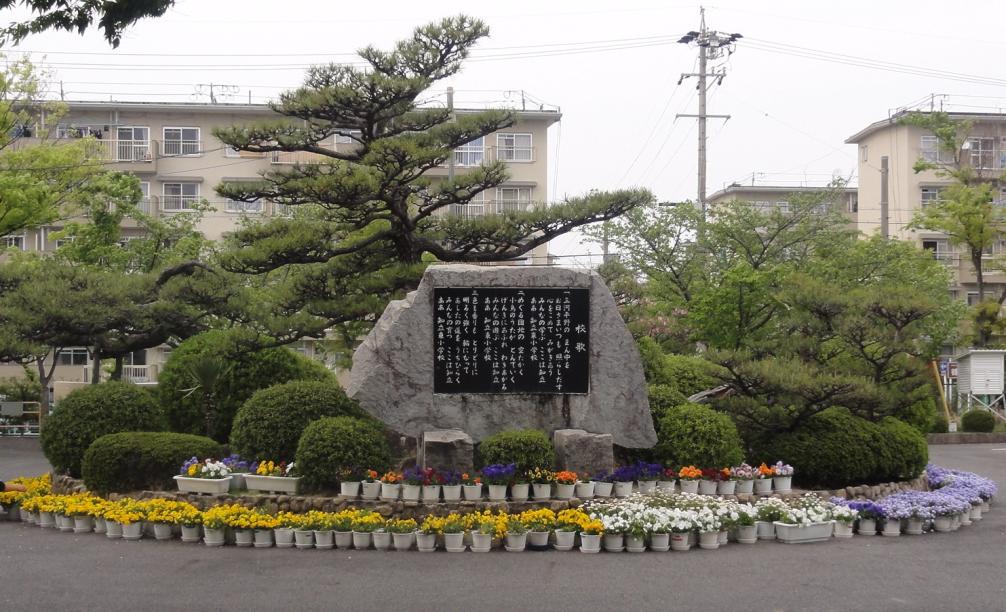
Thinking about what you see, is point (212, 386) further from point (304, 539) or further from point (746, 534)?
point (746, 534)

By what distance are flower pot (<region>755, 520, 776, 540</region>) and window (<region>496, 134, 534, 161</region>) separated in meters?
26.8

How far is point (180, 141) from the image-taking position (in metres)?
35.2

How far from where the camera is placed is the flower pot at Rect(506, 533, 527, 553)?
29.2 ft

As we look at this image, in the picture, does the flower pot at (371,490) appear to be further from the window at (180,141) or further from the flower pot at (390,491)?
the window at (180,141)

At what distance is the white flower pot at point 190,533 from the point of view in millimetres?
9367

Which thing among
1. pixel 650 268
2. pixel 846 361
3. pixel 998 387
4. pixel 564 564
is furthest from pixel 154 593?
pixel 998 387

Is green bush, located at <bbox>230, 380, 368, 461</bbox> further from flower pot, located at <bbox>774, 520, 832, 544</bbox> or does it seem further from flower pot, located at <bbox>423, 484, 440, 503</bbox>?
flower pot, located at <bbox>774, 520, 832, 544</bbox>

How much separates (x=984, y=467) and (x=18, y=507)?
1511 centimetres

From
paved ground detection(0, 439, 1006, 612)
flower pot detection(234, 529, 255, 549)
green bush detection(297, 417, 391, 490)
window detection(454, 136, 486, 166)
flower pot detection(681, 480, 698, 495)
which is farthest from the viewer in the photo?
window detection(454, 136, 486, 166)

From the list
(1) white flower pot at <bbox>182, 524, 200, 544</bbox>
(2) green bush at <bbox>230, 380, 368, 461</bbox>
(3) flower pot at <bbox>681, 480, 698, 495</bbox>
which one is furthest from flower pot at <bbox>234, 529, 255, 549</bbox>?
(3) flower pot at <bbox>681, 480, 698, 495</bbox>

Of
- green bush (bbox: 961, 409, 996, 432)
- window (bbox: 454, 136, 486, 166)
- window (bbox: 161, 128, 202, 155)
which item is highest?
window (bbox: 161, 128, 202, 155)

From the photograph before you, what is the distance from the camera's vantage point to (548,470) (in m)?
10.2

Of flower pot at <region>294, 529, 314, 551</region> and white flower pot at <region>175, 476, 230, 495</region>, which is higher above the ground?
white flower pot at <region>175, 476, 230, 495</region>

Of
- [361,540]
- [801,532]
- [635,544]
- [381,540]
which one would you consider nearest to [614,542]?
[635,544]
